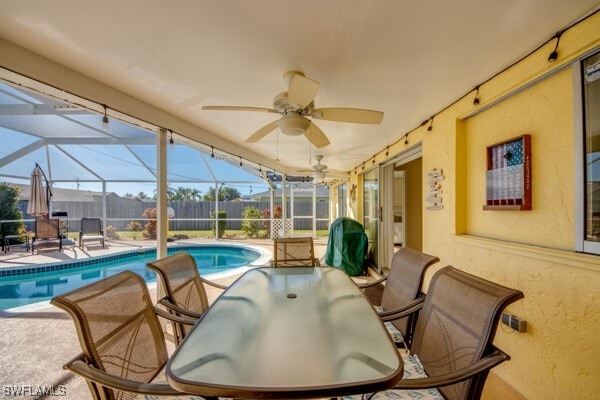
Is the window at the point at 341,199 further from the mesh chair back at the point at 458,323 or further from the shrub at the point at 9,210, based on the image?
the shrub at the point at 9,210

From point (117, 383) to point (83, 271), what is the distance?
20.5 ft

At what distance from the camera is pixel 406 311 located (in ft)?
5.18

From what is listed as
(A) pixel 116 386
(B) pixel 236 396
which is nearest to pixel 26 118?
(A) pixel 116 386

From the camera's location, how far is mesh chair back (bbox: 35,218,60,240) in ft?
20.5

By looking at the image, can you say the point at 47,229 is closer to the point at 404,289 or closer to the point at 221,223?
the point at 221,223

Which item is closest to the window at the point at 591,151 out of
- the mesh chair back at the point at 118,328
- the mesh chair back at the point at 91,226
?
the mesh chair back at the point at 118,328

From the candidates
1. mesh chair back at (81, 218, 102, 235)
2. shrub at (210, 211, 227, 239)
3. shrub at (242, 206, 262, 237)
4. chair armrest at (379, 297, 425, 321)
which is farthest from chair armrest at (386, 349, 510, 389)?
mesh chair back at (81, 218, 102, 235)

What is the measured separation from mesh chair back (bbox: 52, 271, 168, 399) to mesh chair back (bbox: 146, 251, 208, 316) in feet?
0.69

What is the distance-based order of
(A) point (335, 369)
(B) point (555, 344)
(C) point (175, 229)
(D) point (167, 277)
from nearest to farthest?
(A) point (335, 369) → (B) point (555, 344) → (D) point (167, 277) → (C) point (175, 229)

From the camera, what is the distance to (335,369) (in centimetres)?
93

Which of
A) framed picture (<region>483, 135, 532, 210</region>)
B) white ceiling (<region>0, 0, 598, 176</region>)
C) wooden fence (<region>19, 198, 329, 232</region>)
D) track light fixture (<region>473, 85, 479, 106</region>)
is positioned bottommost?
wooden fence (<region>19, 198, 329, 232</region>)

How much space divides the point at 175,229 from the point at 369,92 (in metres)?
9.61

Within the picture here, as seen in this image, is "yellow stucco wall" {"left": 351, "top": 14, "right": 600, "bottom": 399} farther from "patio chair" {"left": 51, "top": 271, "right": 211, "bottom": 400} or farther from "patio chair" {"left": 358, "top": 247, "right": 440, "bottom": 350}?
"patio chair" {"left": 51, "top": 271, "right": 211, "bottom": 400}

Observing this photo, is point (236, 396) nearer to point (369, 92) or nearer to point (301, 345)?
point (301, 345)
